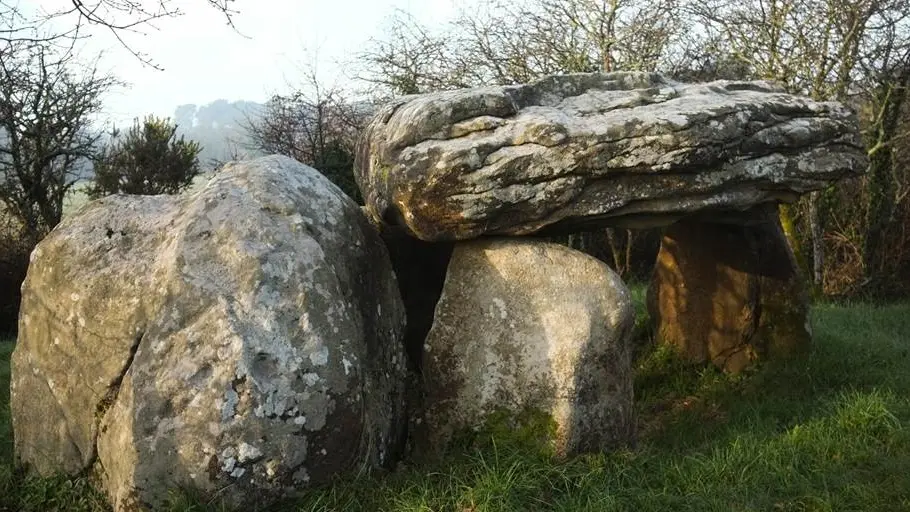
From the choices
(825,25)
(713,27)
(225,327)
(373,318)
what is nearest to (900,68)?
(825,25)

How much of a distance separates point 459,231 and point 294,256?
44.6 inches

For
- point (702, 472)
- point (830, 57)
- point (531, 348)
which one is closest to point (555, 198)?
point (531, 348)

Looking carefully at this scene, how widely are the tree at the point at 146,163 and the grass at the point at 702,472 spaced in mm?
8477

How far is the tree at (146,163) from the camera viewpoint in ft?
45.8

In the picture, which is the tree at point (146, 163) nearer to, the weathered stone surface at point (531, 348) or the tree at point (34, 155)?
the tree at point (34, 155)

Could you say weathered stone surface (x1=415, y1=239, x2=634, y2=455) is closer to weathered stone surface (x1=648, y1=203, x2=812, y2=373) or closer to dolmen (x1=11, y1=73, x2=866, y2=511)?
dolmen (x1=11, y1=73, x2=866, y2=511)

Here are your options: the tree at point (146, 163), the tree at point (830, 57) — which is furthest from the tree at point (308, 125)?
the tree at point (830, 57)

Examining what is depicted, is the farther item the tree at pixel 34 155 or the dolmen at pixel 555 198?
the tree at pixel 34 155

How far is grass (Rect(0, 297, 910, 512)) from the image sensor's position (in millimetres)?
4152

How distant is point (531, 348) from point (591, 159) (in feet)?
4.05

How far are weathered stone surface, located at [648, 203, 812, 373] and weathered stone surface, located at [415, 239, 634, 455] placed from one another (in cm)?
226

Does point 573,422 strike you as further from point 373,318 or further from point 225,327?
point 225,327

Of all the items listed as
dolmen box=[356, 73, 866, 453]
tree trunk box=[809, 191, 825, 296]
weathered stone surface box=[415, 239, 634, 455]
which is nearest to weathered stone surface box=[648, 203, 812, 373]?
dolmen box=[356, 73, 866, 453]

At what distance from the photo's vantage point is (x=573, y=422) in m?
4.83
